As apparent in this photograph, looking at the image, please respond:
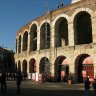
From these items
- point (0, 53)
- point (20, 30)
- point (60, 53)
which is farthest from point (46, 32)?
point (0, 53)

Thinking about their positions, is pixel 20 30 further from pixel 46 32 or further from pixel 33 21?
pixel 46 32

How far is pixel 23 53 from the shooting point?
54750 millimetres

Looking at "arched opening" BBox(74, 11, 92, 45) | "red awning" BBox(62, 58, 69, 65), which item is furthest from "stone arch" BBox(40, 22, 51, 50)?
"arched opening" BBox(74, 11, 92, 45)

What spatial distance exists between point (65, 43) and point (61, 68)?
494 centimetres

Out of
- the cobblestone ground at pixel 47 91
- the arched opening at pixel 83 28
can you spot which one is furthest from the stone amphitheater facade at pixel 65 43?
the cobblestone ground at pixel 47 91

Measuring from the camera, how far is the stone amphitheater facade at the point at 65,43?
3766 centimetres

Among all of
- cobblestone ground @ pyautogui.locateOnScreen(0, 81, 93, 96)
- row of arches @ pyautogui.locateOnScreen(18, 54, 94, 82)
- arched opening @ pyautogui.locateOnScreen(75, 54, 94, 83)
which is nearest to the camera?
cobblestone ground @ pyautogui.locateOnScreen(0, 81, 93, 96)

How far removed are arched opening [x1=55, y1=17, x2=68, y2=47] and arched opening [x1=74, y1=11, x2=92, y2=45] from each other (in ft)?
9.37

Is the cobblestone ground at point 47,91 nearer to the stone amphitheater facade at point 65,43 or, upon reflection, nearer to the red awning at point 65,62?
the stone amphitheater facade at point 65,43

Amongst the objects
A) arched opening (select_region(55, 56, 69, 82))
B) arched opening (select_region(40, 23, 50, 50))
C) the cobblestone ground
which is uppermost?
arched opening (select_region(40, 23, 50, 50))

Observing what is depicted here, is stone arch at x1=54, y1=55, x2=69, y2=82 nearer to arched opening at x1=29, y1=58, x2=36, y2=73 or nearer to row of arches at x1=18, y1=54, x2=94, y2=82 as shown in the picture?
row of arches at x1=18, y1=54, x2=94, y2=82

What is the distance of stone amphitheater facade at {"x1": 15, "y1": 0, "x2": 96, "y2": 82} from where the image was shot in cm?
3766

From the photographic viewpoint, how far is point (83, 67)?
38969 millimetres

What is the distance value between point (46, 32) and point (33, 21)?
5277 mm
